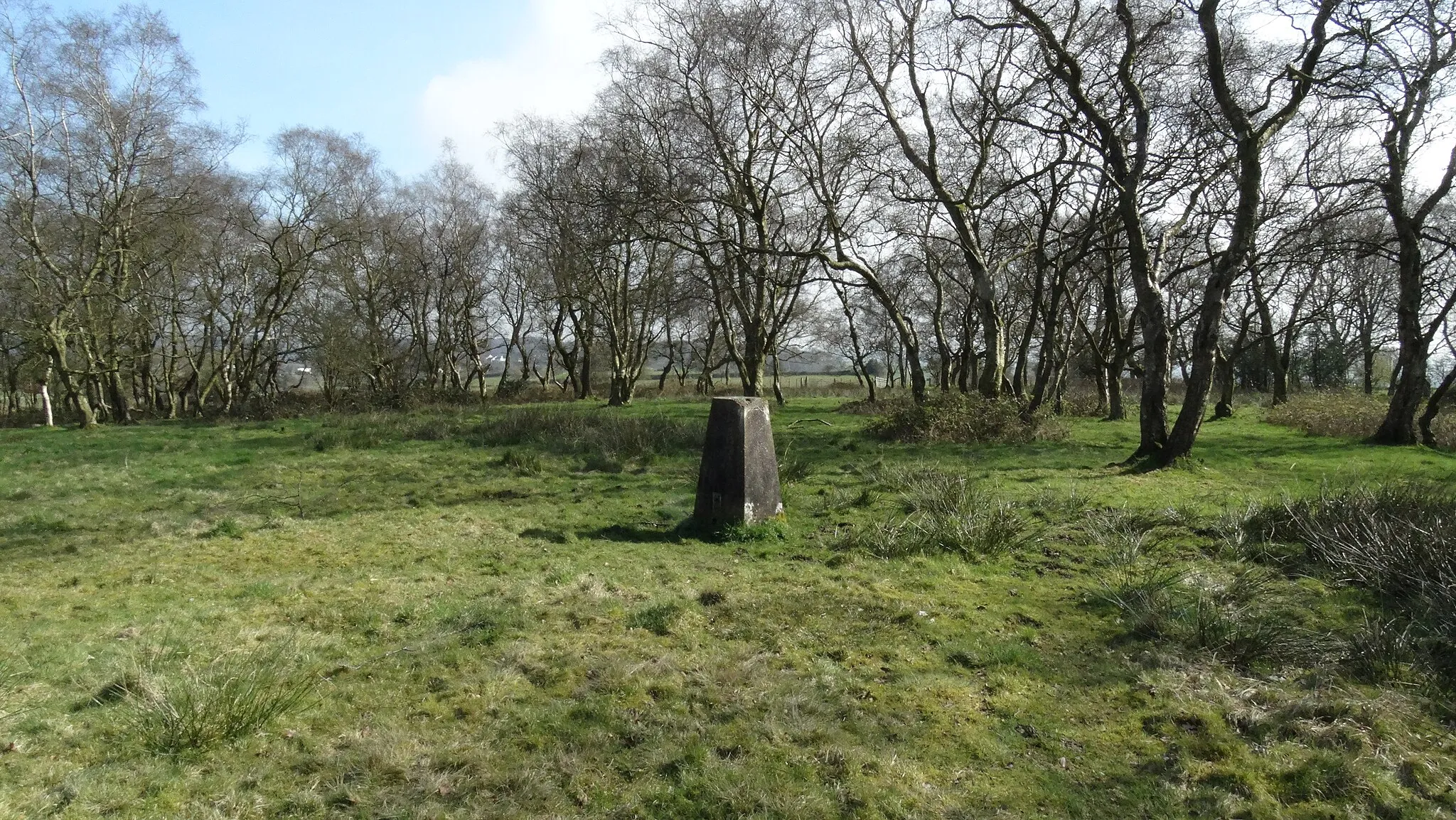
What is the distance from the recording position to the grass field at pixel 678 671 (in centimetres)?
312

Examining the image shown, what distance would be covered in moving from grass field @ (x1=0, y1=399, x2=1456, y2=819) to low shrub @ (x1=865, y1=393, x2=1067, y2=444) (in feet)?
18.9

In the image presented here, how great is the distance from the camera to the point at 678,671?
4285mm

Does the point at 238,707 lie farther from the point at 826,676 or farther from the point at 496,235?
the point at 496,235

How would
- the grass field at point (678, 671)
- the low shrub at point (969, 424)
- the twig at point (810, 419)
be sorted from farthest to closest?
1. the twig at point (810, 419)
2. the low shrub at point (969, 424)
3. the grass field at point (678, 671)

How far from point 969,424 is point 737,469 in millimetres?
8737

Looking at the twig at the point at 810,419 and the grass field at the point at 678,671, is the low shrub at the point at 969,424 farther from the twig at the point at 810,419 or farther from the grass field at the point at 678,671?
the grass field at the point at 678,671

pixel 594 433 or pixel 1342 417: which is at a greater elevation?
pixel 594 433

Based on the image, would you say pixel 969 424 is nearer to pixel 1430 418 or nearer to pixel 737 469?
pixel 1430 418

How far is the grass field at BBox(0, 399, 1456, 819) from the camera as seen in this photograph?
3123mm

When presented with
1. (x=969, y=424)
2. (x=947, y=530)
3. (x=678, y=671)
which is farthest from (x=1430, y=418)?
(x=678, y=671)

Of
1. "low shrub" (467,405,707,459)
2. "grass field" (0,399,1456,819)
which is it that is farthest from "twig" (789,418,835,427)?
"grass field" (0,399,1456,819)

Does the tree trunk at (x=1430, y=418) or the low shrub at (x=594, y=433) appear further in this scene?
the low shrub at (x=594, y=433)

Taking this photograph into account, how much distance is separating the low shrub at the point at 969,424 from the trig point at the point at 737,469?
791 cm

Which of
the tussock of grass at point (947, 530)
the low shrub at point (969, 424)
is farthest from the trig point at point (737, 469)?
the low shrub at point (969, 424)
